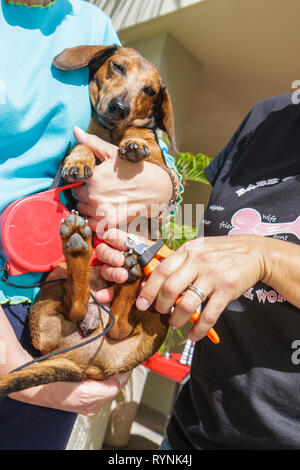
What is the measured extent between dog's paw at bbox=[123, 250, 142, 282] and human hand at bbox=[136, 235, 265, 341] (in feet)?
0.91

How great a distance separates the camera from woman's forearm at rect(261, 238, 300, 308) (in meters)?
0.96

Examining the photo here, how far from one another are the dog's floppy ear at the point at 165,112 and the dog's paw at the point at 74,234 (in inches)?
39.4

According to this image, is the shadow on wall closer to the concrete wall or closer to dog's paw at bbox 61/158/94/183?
the concrete wall

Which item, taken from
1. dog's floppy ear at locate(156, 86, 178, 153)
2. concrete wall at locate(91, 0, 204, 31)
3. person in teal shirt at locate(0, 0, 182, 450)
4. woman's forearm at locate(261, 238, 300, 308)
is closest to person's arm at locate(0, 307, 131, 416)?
person in teal shirt at locate(0, 0, 182, 450)

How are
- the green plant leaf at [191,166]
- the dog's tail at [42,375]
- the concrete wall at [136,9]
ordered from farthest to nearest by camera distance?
the concrete wall at [136,9]
the green plant leaf at [191,166]
the dog's tail at [42,375]

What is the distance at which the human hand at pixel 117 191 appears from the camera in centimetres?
136

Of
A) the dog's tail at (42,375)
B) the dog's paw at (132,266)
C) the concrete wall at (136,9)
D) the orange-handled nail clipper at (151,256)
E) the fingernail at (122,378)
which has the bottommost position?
the fingernail at (122,378)

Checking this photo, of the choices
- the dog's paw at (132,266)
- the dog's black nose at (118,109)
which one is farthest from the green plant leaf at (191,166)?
the dog's paw at (132,266)

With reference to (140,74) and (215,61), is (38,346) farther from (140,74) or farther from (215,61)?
(215,61)

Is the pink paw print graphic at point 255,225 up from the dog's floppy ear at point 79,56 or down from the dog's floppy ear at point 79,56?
down

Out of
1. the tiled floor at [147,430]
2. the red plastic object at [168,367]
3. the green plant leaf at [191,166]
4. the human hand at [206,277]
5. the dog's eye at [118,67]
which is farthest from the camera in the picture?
the tiled floor at [147,430]

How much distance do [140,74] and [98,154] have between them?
0.67 metres

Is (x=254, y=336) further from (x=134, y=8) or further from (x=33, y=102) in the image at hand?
(x=134, y=8)

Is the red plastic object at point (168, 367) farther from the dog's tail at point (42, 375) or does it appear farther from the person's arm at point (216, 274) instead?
the person's arm at point (216, 274)
